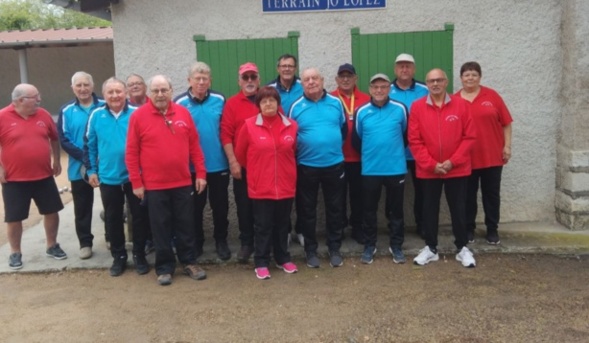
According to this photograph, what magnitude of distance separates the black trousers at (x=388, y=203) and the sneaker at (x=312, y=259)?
520mm

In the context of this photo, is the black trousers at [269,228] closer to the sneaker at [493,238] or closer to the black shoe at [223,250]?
the black shoe at [223,250]

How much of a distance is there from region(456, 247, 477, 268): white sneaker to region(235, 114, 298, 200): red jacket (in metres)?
1.76

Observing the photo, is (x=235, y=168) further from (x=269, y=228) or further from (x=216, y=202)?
(x=269, y=228)

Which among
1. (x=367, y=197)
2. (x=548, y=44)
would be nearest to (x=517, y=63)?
(x=548, y=44)

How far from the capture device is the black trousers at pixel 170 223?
486cm

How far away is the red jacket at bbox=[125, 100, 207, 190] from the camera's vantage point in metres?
4.69

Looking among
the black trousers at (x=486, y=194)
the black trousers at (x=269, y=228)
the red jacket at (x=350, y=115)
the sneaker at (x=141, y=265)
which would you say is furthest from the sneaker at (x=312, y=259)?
Answer: the black trousers at (x=486, y=194)

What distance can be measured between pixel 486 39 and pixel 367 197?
2.27 meters

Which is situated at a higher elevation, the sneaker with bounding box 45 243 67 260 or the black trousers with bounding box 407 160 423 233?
the black trousers with bounding box 407 160 423 233

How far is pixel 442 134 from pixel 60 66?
15.6 metres

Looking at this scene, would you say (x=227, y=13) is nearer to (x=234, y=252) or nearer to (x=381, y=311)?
(x=234, y=252)

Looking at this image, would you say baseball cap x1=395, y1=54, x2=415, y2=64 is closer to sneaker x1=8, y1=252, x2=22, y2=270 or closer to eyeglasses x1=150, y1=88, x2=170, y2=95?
eyeglasses x1=150, y1=88, x2=170, y2=95

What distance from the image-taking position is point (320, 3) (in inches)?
232

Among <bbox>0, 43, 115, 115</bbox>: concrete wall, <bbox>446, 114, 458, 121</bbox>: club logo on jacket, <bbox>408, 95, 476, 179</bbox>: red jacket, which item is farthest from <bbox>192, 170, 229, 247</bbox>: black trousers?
<bbox>0, 43, 115, 115</bbox>: concrete wall
